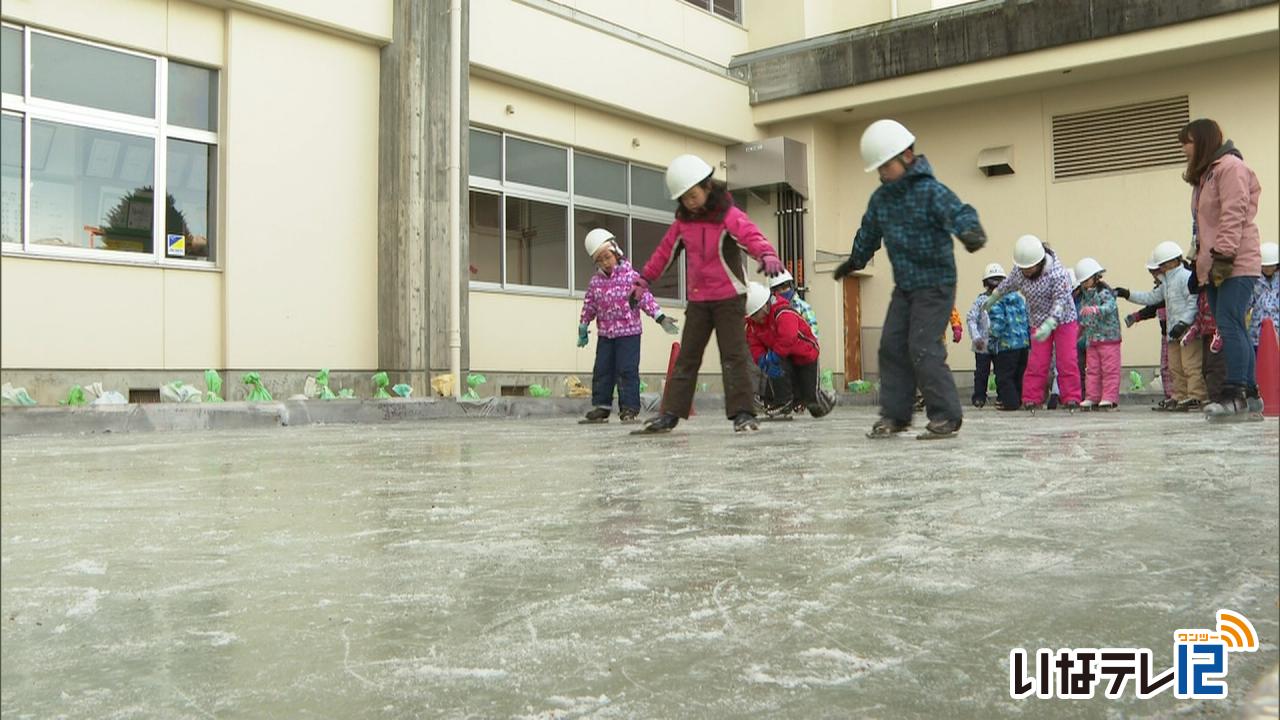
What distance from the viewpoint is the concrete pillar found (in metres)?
10.9

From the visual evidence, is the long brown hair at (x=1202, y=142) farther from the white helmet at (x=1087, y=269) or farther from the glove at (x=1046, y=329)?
the white helmet at (x=1087, y=269)

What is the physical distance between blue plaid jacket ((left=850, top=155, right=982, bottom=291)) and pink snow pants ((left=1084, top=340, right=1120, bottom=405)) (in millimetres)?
6300

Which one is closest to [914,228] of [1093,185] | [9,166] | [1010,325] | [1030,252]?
[9,166]

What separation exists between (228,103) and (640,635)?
28.9ft

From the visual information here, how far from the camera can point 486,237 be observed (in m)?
12.8

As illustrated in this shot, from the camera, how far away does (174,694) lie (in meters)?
1.72

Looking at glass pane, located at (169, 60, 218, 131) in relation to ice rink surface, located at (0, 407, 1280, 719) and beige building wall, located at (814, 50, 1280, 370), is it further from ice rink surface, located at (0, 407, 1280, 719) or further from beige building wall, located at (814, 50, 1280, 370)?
beige building wall, located at (814, 50, 1280, 370)

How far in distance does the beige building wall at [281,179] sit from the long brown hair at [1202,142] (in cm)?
670

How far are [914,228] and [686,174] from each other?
139 centimetres

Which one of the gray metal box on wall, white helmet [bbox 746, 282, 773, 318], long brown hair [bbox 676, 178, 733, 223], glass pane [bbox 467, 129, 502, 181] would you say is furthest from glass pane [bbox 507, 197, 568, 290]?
long brown hair [bbox 676, 178, 733, 223]

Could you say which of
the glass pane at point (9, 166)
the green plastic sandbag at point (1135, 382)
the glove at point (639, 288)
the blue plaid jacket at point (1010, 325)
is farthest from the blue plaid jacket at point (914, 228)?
the green plastic sandbag at point (1135, 382)

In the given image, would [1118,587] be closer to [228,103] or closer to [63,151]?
[63,151]

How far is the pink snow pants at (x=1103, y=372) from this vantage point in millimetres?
10578

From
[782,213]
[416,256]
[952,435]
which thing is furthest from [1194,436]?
[782,213]
